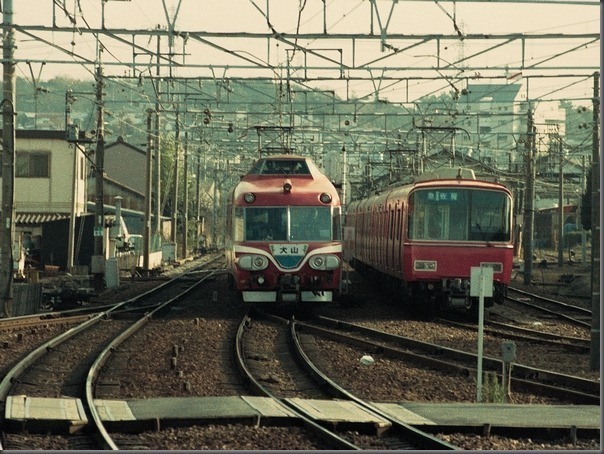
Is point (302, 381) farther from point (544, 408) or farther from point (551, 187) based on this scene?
point (551, 187)

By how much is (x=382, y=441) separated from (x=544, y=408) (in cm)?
288

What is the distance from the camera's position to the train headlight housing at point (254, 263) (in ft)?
77.1

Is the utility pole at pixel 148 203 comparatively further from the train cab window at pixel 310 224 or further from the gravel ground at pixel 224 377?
the train cab window at pixel 310 224

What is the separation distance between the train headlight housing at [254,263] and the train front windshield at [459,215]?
3.23 metres

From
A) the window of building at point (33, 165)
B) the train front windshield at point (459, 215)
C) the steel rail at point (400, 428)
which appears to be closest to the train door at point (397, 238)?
the train front windshield at point (459, 215)

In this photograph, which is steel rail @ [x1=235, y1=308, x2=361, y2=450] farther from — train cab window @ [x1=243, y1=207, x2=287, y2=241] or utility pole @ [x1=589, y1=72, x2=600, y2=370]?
utility pole @ [x1=589, y1=72, x2=600, y2=370]

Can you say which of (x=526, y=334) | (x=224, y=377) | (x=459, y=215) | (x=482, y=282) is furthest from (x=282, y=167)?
(x=482, y=282)

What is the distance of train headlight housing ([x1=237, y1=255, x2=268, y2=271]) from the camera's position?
23500 millimetres

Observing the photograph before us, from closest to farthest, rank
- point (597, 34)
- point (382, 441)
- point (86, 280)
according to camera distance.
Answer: point (382, 441)
point (597, 34)
point (86, 280)

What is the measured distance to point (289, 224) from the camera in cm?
2364

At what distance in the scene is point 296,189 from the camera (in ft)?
78.5

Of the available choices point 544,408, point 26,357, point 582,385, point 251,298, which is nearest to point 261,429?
point 544,408

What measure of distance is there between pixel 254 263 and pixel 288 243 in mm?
793

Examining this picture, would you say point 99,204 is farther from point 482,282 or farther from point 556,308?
point 482,282
